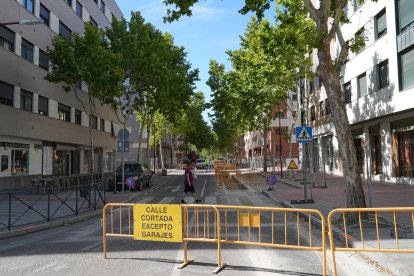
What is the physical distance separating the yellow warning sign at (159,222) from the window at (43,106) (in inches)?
876

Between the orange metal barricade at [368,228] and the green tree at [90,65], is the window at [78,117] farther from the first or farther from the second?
the orange metal barricade at [368,228]

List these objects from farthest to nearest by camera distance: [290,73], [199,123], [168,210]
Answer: [199,123], [290,73], [168,210]

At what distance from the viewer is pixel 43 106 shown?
27.4 m

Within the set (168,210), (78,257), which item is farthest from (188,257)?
(78,257)

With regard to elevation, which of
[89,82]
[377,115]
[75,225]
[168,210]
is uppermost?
[89,82]

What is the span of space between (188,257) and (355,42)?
7.18 m

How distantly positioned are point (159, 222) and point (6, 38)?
1999cm

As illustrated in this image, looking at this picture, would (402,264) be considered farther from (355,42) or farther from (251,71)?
(251,71)

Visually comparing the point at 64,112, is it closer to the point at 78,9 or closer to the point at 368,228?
the point at 78,9

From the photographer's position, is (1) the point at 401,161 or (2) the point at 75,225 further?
(1) the point at 401,161

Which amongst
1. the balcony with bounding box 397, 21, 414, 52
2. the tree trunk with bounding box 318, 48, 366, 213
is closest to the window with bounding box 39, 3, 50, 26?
the balcony with bounding box 397, 21, 414, 52

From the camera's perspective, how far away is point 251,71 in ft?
95.2

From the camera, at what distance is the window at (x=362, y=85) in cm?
2631

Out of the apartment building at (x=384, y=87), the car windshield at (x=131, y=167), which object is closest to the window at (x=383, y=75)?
the apartment building at (x=384, y=87)
